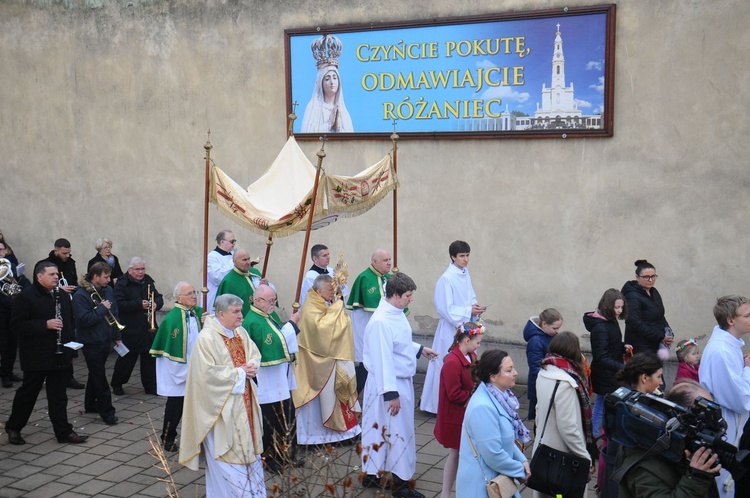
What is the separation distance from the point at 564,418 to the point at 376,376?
6.35 feet

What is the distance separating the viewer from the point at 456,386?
22.2ft

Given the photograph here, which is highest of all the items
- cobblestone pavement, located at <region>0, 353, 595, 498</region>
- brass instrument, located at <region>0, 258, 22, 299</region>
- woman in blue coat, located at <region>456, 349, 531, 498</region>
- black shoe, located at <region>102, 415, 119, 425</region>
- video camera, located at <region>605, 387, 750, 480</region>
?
brass instrument, located at <region>0, 258, 22, 299</region>

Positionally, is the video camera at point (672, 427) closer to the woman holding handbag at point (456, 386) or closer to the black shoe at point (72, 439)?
the woman holding handbag at point (456, 386)

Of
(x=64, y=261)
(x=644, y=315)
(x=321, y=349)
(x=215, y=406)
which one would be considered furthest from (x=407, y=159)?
(x=215, y=406)

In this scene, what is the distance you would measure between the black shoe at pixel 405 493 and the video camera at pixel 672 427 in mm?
3066

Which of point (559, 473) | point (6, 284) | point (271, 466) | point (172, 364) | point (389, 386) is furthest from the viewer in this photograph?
point (6, 284)

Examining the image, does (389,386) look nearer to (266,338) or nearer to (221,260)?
(266,338)

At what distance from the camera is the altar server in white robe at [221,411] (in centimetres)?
689

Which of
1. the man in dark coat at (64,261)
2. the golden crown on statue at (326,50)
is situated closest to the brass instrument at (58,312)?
the man in dark coat at (64,261)

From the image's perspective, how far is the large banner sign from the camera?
10.2 metres

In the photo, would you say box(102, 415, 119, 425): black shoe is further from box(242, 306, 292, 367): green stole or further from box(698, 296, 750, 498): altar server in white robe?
box(698, 296, 750, 498): altar server in white robe

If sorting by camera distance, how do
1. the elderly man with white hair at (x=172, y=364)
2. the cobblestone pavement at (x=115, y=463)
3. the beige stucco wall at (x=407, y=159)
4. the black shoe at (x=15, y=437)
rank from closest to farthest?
the cobblestone pavement at (x=115, y=463) → the elderly man with white hair at (x=172, y=364) → the black shoe at (x=15, y=437) → the beige stucco wall at (x=407, y=159)

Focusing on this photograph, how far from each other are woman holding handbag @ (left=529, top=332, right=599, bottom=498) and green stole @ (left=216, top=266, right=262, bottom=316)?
4.77m

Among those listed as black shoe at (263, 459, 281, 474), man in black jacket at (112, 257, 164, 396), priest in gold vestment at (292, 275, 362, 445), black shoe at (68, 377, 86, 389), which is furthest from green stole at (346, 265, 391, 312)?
black shoe at (68, 377, 86, 389)
